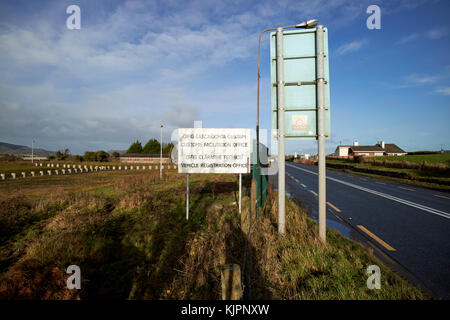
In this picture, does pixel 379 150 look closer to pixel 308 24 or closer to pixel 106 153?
pixel 308 24

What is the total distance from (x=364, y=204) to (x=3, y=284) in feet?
36.6

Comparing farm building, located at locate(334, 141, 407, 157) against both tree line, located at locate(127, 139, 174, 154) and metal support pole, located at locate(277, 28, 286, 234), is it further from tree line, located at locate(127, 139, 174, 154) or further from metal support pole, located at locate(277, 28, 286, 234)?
metal support pole, located at locate(277, 28, 286, 234)

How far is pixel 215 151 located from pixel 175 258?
369cm

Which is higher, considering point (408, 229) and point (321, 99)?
point (321, 99)

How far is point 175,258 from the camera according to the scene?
4.20 m

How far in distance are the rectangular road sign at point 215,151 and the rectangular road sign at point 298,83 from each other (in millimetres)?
2407

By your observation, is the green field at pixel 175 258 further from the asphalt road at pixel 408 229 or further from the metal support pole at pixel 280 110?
the metal support pole at pixel 280 110

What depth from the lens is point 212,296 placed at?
2998 mm

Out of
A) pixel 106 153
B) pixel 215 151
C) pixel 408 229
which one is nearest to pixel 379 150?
pixel 408 229

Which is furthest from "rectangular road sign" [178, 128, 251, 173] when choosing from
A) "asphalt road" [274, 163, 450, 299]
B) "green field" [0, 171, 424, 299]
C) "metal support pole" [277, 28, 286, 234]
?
"asphalt road" [274, 163, 450, 299]

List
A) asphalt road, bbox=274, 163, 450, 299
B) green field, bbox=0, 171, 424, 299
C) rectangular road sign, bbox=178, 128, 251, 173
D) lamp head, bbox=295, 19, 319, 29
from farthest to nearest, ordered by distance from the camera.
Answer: rectangular road sign, bbox=178, 128, 251, 173
lamp head, bbox=295, 19, 319, 29
asphalt road, bbox=274, 163, 450, 299
green field, bbox=0, 171, 424, 299

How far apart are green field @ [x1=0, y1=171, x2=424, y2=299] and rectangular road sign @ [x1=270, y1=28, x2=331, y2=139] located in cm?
237

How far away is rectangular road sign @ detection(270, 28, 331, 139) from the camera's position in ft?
14.6
